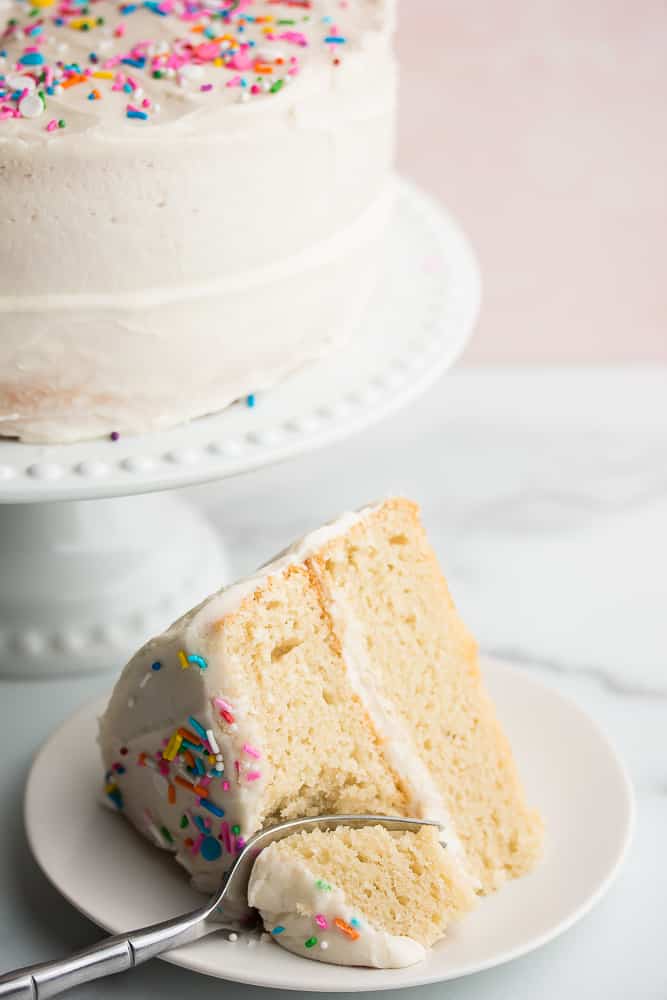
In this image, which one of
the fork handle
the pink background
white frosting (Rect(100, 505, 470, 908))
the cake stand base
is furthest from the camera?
the pink background

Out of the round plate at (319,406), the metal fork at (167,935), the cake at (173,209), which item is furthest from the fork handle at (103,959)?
the cake at (173,209)

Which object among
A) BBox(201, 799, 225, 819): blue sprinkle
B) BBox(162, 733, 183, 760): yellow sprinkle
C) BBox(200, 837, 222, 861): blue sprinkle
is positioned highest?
BBox(162, 733, 183, 760): yellow sprinkle

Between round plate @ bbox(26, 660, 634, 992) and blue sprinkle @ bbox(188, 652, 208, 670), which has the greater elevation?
blue sprinkle @ bbox(188, 652, 208, 670)

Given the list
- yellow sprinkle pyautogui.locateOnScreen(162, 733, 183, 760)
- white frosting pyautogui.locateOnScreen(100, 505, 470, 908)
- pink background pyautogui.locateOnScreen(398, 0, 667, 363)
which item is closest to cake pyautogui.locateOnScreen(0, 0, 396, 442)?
white frosting pyautogui.locateOnScreen(100, 505, 470, 908)

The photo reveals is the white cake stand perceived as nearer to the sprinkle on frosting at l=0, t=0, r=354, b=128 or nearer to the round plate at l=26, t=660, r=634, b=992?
the sprinkle on frosting at l=0, t=0, r=354, b=128

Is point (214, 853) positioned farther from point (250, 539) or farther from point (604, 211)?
point (604, 211)

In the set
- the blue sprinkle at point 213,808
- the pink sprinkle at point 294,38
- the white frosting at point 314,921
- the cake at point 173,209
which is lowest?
the white frosting at point 314,921

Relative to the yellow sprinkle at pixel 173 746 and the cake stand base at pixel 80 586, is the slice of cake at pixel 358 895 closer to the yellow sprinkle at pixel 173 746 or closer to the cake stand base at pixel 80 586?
the yellow sprinkle at pixel 173 746

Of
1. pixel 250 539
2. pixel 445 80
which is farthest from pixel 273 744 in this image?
pixel 445 80

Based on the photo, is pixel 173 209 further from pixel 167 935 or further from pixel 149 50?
pixel 167 935
